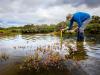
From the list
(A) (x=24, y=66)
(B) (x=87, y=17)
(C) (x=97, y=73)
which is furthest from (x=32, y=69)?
(B) (x=87, y=17)

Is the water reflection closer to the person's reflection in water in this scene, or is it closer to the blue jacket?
the person's reflection in water

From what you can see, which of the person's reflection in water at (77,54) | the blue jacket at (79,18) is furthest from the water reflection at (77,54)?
the blue jacket at (79,18)

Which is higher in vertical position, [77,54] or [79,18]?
[79,18]

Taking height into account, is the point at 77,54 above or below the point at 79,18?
below

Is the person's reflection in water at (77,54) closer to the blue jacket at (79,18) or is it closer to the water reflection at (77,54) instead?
the water reflection at (77,54)

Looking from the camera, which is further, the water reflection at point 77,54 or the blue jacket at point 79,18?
the blue jacket at point 79,18

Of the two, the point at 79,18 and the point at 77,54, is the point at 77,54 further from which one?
the point at 79,18

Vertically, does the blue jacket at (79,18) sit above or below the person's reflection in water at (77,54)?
above

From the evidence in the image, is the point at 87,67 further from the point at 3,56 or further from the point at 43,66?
the point at 3,56

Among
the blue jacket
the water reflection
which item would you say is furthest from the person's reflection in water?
the blue jacket

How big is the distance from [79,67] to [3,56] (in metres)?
3.47

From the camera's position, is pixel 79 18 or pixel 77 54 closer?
pixel 77 54

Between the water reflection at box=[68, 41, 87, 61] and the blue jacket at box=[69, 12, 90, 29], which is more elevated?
the blue jacket at box=[69, 12, 90, 29]

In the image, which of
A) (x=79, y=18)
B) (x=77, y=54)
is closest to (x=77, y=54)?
(x=77, y=54)
